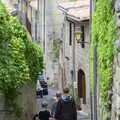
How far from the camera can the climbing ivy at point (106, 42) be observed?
8.16 metres

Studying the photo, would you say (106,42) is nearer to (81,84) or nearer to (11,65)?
(11,65)

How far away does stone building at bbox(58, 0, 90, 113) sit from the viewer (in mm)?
24523

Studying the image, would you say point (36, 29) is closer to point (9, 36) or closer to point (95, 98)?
point (9, 36)

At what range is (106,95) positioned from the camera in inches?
340

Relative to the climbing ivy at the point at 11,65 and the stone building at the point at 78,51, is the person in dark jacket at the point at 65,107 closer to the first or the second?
the climbing ivy at the point at 11,65

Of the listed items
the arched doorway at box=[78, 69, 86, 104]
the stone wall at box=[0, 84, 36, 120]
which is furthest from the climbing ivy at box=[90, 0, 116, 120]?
the arched doorway at box=[78, 69, 86, 104]

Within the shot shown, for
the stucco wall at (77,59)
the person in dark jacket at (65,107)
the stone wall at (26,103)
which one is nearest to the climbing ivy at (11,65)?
the stone wall at (26,103)

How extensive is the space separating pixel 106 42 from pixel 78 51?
18845 mm

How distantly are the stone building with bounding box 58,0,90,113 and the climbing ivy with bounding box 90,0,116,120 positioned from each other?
44.2 feet

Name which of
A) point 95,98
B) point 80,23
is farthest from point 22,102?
point 80,23

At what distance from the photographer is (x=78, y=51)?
1078 inches

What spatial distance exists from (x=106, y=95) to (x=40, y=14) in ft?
118

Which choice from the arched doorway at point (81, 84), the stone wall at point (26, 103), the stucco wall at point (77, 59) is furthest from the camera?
the arched doorway at point (81, 84)

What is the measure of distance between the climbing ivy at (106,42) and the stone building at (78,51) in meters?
13.5
